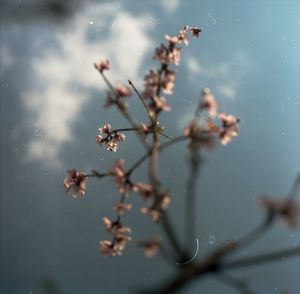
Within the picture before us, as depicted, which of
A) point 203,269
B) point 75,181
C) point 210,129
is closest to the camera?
point 203,269

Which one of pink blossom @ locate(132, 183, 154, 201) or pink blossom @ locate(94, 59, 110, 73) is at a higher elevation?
pink blossom @ locate(94, 59, 110, 73)

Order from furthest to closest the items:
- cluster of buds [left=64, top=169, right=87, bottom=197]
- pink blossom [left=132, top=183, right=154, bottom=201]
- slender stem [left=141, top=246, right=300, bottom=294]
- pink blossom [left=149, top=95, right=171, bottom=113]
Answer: cluster of buds [left=64, top=169, right=87, bottom=197], pink blossom [left=149, top=95, right=171, bottom=113], pink blossom [left=132, top=183, right=154, bottom=201], slender stem [left=141, top=246, right=300, bottom=294]

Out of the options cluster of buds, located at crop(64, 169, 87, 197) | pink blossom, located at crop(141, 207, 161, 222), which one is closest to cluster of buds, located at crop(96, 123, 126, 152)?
cluster of buds, located at crop(64, 169, 87, 197)

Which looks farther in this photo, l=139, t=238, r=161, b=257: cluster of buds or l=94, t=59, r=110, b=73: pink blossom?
l=94, t=59, r=110, b=73: pink blossom

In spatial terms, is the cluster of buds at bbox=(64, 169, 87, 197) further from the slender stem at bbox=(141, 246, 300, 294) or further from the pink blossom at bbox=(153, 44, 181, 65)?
the slender stem at bbox=(141, 246, 300, 294)

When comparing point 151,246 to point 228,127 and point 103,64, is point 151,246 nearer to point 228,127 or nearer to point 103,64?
point 228,127

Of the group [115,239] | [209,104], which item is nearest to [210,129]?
[209,104]

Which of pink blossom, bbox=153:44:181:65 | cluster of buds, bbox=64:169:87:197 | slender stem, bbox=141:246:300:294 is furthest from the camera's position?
cluster of buds, bbox=64:169:87:197

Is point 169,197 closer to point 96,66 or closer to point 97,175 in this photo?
point 97,175
